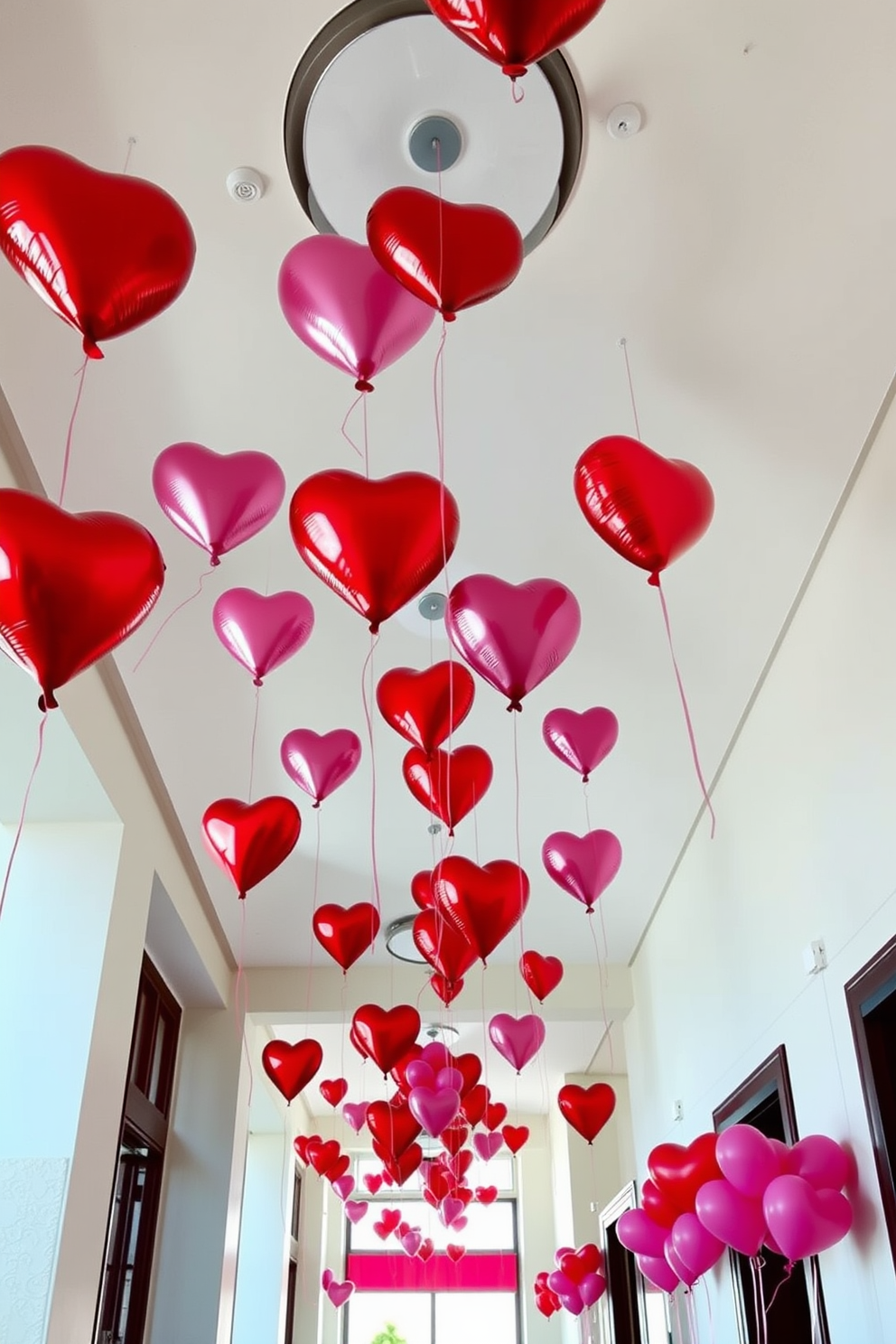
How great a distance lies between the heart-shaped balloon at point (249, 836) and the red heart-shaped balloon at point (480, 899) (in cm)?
47

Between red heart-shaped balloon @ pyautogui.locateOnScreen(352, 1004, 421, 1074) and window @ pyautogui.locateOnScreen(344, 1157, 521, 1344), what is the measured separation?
20.5 ft

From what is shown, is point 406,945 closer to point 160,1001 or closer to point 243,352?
point 160,1001

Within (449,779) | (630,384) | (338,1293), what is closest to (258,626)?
(449,779)

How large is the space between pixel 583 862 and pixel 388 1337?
7711mm

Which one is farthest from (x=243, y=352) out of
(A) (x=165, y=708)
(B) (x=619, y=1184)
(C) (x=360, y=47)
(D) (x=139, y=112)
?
(B) (x=619, y=1184)

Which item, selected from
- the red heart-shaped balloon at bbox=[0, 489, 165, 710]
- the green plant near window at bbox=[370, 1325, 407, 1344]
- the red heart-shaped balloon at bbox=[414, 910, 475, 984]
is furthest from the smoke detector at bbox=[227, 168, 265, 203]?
the green plant near window at bbox=[370, 1325, 407, 1344]

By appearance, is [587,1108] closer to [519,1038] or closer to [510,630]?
[519,1038]

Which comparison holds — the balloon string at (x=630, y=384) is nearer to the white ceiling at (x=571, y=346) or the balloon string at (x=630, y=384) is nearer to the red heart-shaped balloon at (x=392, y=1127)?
the white ceiling at (x=571, y=346)

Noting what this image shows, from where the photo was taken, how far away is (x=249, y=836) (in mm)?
2973

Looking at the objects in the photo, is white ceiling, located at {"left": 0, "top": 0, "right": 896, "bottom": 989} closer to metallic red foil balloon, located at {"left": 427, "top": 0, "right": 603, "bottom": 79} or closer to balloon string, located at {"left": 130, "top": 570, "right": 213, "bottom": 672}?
balloon string, located at {"left": 130, "top": 570, "right": 213, "bottom": 672}

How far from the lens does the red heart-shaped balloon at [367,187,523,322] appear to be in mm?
1757

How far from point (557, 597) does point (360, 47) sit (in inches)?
46.4

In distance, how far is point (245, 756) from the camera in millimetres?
4164

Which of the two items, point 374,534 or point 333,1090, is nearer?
point 374,534
